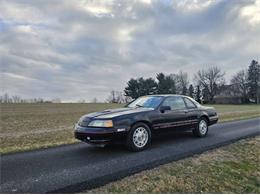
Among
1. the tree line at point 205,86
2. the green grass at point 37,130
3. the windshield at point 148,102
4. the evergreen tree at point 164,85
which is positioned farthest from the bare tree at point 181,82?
the windshield at point 148,102

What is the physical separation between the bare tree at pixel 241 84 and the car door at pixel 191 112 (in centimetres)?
8045

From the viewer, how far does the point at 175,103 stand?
7520 millimetres

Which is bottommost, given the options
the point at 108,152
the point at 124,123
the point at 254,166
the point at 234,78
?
the point at 254,166

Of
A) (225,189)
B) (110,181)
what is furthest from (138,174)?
(225,189)

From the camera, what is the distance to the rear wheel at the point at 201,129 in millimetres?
8059

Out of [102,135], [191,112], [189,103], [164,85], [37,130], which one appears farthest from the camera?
[164,85]

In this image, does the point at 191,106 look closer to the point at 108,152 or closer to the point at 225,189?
the point at 108,152

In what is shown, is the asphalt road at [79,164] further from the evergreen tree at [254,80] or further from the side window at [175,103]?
the evergreen tree at [254,80]

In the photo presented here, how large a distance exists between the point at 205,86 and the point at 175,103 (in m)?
87.3

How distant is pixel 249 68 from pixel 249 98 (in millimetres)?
10169

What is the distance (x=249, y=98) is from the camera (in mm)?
80125

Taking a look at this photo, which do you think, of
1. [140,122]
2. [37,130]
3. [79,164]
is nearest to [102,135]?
[79,164]

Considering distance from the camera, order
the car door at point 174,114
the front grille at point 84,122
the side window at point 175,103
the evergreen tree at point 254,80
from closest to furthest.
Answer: the front grille at point 84,122
the car door at point 174,114
the side window at point 175,103
the evergreen tree at point 254,80

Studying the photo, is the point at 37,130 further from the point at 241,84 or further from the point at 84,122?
the point at 241,84
